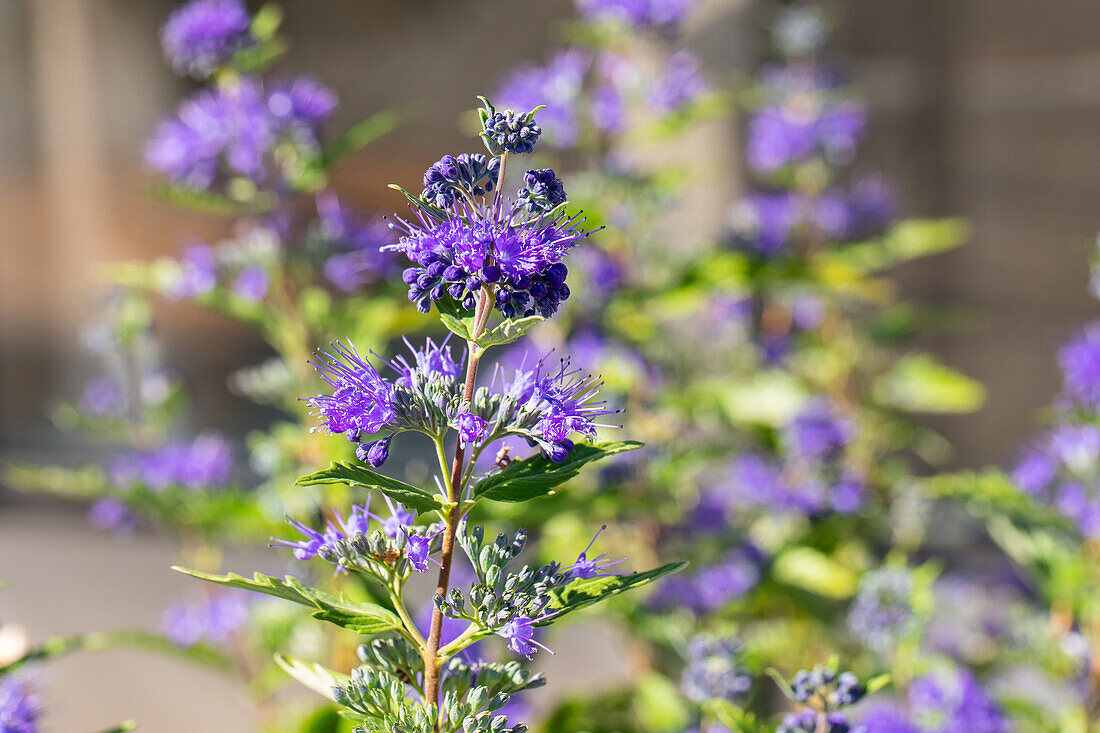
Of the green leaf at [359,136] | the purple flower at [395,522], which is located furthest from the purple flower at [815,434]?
the purple flower at [395,522]

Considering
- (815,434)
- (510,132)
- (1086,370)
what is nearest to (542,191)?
(510,132)

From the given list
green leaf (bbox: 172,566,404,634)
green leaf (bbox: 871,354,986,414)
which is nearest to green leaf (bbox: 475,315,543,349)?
green leaf (bbox: 172,566,404,634)

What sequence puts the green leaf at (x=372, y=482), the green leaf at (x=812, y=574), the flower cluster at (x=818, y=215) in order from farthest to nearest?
the flower cluster at (x=818, y=215) → the green leaf at (x=812, y=574) → the green leaf at (x=372, y=482)

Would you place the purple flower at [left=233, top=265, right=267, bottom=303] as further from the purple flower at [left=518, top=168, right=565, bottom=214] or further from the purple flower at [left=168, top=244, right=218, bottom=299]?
the purple flower at [left=518, top=168, right=565, bottom=214]

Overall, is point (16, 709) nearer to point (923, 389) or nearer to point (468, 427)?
point (468, 427)

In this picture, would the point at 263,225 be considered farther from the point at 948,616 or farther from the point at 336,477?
the point at 948,616

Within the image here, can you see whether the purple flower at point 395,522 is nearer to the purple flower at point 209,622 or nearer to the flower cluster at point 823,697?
the flower cluster at point 823,697
